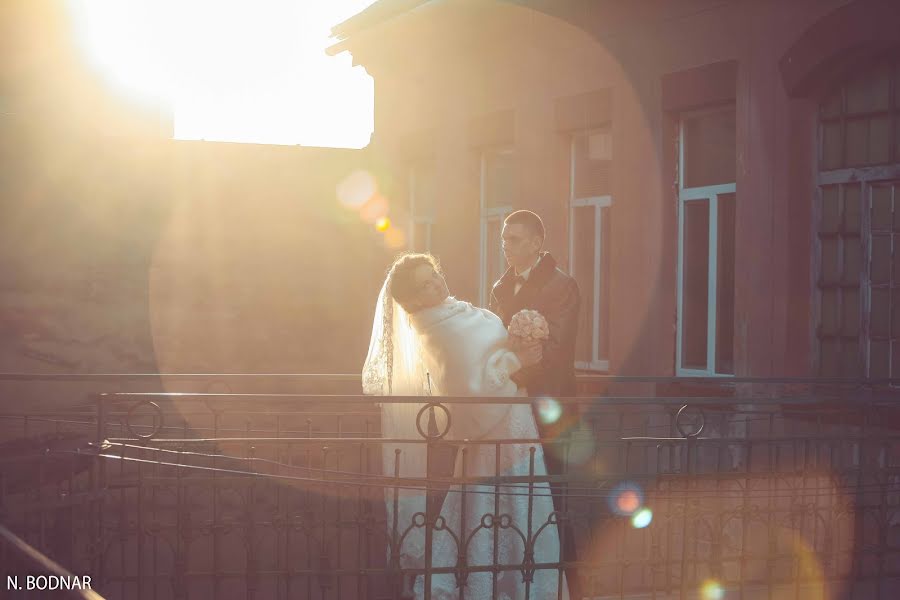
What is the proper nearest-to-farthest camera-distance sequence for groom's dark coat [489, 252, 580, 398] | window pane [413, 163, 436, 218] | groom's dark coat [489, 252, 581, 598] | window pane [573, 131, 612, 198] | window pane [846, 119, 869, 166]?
groom's dark coat [489, 252, 581, 598] < groom's dark coat [489, 252, 580, 398] < window pane [846, 119, 869, 166] < window pane [573, 131, 612, 198] < window pane [413, 163, 436, 218]

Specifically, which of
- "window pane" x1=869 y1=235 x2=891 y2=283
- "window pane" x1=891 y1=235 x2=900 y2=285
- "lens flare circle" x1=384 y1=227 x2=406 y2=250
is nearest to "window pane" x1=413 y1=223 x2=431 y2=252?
"lens flare circle" x1=384 y1=227 x2=406 y2=250

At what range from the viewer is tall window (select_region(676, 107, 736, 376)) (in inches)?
450

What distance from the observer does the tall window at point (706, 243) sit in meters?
11.4

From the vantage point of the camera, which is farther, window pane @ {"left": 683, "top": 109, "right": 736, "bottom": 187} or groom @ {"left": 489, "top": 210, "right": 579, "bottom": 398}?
Result: window pane @ {"left": 683, "top": 109, "right": 736, "bottom": 187}

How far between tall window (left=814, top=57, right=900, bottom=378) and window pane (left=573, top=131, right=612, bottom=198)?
129 inches

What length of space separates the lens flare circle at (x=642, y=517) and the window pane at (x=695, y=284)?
498cm

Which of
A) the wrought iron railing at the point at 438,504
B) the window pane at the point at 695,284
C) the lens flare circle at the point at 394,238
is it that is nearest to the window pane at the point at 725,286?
the window pane at the point at 695,284

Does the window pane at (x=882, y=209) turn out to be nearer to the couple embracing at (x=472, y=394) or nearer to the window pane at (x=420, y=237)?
the couple embracing at (x=472, y=394)

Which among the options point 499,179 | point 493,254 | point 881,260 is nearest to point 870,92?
point 881,260

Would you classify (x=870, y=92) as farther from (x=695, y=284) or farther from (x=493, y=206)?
(x=493, y=206)

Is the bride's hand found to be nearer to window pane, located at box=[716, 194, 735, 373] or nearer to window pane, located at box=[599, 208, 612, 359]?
window pane, located at box=[716, 194, 735, 373]

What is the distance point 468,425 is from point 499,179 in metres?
8.89

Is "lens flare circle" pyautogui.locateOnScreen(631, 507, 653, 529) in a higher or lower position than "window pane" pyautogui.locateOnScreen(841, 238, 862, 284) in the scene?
lower

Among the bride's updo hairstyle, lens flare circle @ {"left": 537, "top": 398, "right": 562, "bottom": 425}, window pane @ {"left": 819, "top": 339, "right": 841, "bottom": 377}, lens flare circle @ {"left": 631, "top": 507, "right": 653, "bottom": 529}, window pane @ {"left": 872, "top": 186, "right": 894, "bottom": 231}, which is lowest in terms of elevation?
lens flare circle @ {"left": 631, "top": 507, "right": 653, "bottom": 529}
